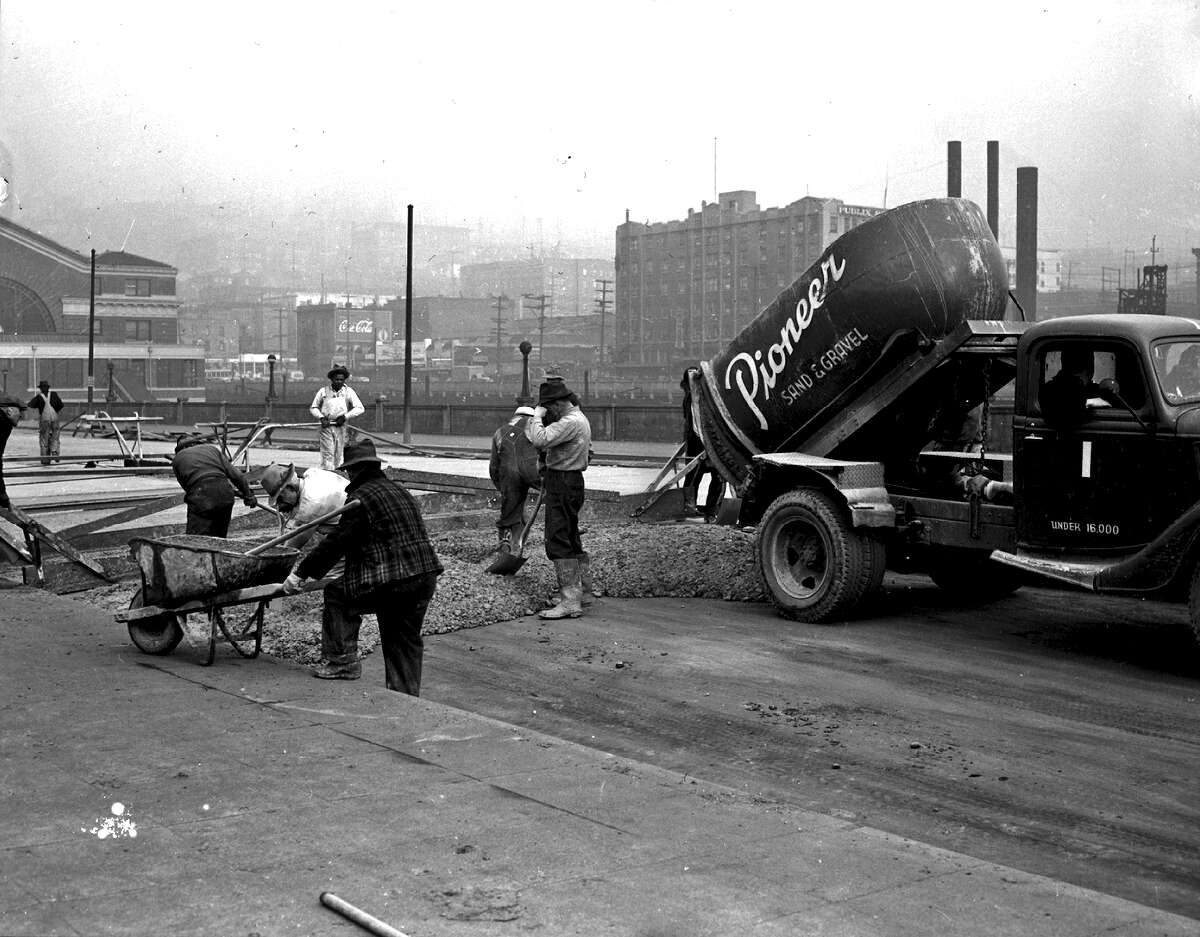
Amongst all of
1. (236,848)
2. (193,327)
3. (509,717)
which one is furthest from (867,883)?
(193,327)

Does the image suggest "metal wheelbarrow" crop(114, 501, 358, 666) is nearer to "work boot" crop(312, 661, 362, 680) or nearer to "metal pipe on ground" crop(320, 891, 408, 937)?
"work boot" crop(312, 661, 362, 680)

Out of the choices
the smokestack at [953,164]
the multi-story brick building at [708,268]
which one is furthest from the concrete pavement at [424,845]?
the multi-story brick building at [708,268]

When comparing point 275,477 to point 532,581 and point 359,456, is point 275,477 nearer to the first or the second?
point 359,456

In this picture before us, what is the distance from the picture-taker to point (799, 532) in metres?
11.5

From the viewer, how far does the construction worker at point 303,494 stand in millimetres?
8969

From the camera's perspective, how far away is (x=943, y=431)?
11.8 metres

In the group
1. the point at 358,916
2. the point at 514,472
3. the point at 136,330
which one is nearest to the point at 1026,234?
the point at 514,472

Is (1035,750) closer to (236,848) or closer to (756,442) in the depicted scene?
(236,848)

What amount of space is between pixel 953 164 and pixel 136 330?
5728cm

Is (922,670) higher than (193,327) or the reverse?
the reverse

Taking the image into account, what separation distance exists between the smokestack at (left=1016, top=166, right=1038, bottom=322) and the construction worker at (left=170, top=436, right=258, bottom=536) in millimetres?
48246

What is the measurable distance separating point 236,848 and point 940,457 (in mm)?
8173

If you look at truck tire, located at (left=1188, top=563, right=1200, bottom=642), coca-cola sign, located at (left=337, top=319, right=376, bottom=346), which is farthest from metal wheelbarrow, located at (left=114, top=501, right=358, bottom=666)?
coca-cola sign, located at (left=337, top=319, right=376, bottom=346)

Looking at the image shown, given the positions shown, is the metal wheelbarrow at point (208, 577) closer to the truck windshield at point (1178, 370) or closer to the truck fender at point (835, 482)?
the truck fender at point (835, 482)
